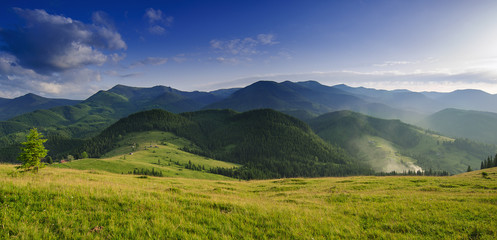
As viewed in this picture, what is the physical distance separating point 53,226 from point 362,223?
11.9 metres

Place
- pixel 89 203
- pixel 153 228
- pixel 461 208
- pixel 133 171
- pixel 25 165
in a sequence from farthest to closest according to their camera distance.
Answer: pixel 133 171 → pixel 25 165 → pixel 461 208 → pixel 89 203 → pixel 153 228

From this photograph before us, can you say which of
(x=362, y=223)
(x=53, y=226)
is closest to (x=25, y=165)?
(x=53, y=226)

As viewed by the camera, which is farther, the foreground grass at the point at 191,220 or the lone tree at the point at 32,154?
the lone tree at the point at 32,154

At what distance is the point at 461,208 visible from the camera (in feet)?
34.5

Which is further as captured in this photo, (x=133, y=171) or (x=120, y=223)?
(x=133, y=171)

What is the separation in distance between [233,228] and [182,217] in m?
2.23

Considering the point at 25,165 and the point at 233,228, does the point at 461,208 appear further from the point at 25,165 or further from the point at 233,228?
the point at 25,165

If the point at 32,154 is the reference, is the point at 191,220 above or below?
above

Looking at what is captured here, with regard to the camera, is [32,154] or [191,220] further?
[32,154]

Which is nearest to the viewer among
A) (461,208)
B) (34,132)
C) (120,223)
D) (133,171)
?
(120,223)

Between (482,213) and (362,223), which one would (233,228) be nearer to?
(362,223)

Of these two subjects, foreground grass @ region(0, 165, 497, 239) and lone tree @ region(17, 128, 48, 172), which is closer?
foreground grass @ region(0, 165, 497, 239)

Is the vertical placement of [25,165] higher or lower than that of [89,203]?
lower

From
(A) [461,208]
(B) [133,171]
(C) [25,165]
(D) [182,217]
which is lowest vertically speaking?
(B) [133,171]
